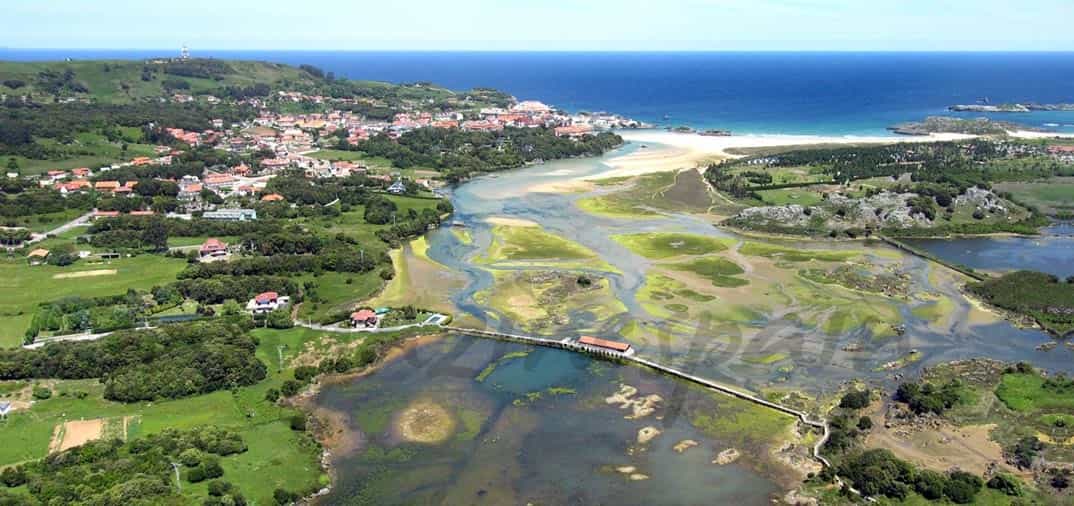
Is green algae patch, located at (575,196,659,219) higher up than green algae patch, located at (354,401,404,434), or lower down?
higher up

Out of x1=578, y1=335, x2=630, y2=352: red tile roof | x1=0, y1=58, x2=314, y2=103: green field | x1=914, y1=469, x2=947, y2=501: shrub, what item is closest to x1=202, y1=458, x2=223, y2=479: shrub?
x1=578, y1=335, x2=630, y2=352: red tile roof

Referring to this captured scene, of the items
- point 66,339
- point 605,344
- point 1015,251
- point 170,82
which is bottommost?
point 66,339

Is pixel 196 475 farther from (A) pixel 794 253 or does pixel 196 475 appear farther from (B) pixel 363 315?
(A) pixel 794 253

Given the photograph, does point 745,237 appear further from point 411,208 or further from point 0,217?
point 0,217

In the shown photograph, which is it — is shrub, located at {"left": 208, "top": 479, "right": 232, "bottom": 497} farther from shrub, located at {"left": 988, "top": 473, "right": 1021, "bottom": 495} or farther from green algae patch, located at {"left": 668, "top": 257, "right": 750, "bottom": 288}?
green algae patch, located at {"left": 668, "top": 257, "right": 750, "bottom": 288}

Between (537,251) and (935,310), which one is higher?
(935,310)

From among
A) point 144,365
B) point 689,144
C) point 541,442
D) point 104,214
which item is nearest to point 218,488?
point 541,442

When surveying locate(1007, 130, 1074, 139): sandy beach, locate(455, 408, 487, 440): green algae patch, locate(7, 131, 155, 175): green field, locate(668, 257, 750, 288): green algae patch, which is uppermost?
locate(1007, 130, 1074, 139): sandy beach
